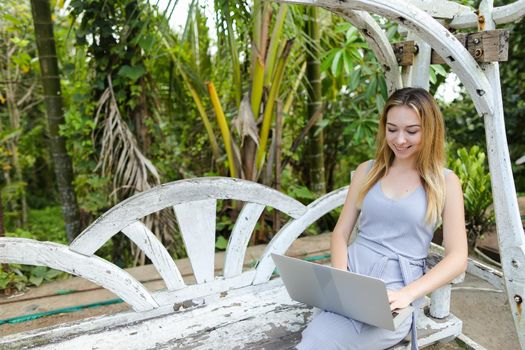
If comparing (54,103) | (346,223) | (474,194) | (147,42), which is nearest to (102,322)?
(346,223)

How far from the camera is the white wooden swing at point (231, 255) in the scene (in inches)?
60.1

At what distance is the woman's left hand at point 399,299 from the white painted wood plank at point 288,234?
628 millimetres

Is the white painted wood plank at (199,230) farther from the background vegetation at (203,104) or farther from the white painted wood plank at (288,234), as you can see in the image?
the background vegetation at (203,104)

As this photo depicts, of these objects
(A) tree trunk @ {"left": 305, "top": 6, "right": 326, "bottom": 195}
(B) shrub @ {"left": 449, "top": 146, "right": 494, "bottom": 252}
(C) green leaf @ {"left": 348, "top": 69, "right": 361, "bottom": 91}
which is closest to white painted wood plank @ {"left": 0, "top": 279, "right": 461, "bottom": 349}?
(B) shrub @ {"left": 449, "top": 146, "right": 494, "bottom": 252}

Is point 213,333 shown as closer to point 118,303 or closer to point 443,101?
point 118,303

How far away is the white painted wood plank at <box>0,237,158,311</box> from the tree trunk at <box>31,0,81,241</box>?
192cm

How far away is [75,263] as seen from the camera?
5.05 ft

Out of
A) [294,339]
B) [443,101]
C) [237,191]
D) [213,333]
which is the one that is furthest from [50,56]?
[443,101]

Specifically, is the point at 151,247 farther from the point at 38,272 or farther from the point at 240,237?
the point at 38,272

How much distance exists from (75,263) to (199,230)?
462mm

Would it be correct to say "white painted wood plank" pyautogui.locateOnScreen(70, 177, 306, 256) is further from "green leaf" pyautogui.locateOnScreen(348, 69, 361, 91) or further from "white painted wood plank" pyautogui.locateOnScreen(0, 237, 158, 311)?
"green leaf" pyautogui.locateOnScreen(348, 69, 361, 91)

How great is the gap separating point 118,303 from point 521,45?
193 inches

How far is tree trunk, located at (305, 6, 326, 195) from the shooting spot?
3662mm

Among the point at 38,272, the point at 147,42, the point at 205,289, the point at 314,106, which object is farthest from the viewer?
the point at 314,106
